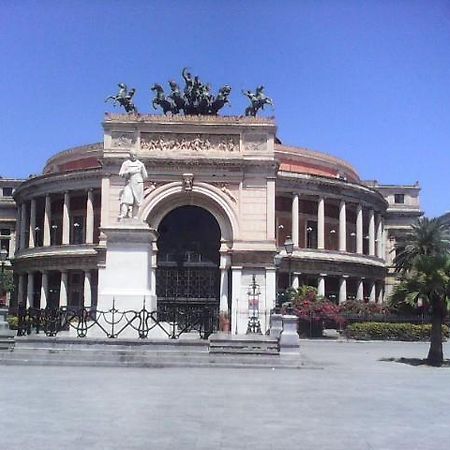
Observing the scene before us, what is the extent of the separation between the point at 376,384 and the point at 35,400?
878cm

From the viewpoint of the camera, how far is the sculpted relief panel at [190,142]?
45438 millimetres

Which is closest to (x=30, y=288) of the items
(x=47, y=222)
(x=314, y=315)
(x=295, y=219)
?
(x=47, y=222)

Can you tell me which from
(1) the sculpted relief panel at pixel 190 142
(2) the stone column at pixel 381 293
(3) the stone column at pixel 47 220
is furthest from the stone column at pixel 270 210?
(2) the stone column at pixel 381 293

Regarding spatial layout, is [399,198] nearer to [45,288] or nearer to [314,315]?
[314,315]

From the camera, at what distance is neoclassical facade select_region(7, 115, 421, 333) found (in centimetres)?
4356

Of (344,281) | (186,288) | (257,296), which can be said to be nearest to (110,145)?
(186,288)

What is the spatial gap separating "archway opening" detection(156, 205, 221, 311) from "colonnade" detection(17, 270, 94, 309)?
712 inches

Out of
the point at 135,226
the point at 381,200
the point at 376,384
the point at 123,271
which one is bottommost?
the point at 376,384

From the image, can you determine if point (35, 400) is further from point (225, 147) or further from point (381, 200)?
point (381, 200)

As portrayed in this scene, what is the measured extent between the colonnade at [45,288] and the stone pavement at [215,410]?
42.1 meters

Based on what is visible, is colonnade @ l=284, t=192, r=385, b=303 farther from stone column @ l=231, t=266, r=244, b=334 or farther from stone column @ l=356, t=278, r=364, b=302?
stone column @ l=231, t=266, r=244, b=334

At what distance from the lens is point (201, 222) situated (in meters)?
45.3

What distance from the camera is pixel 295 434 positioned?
10.3 metres

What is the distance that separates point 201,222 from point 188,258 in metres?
2.52
